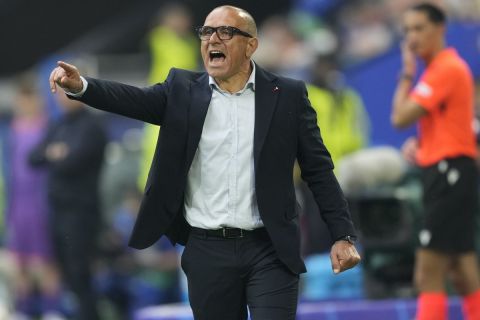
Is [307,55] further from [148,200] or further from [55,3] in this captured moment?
[148,200]

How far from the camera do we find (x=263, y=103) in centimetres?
701

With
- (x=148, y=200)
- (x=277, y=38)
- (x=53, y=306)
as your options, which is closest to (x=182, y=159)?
(x=148, y=200)

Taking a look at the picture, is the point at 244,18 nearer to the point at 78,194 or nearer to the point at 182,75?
the point at 182,75

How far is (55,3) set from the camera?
846 inches

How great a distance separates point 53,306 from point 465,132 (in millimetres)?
5876

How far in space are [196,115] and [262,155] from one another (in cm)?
39

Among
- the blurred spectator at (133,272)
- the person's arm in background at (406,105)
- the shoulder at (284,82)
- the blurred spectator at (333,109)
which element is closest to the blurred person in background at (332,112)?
the blurred spectator at (333,109)

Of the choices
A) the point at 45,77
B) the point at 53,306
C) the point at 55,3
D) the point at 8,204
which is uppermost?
the point at 55,3

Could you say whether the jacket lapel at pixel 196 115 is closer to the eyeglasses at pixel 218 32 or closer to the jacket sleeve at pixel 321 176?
the eyeglasses at pixel 218 32

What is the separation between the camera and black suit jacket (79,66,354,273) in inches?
273

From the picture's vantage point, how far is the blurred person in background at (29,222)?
44.7ft

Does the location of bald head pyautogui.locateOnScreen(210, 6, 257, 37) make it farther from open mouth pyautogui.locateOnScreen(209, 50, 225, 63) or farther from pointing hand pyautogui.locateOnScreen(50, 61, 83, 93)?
pointing hand pyautogui.locateOnScreen(50, 61, 83, 93)

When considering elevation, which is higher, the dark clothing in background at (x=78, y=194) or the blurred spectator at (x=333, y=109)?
the blurred spectator at (x=333, y=109)

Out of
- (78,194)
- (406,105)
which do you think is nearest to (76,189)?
(78,194)
